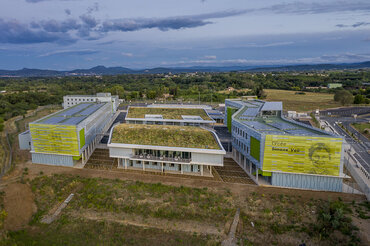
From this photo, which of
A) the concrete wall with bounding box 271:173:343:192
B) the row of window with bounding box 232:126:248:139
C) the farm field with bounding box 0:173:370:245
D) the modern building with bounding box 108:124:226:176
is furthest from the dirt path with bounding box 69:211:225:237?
the row of window with bounding box 232:126:248:139

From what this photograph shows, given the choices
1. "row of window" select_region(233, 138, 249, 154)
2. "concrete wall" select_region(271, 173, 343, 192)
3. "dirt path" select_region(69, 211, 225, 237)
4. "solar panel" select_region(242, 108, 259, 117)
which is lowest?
"dirt path" select_region(69, 211, 225, 237)

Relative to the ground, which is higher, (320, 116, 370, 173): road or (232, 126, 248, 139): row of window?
(232, 126, 248, 139): row of window

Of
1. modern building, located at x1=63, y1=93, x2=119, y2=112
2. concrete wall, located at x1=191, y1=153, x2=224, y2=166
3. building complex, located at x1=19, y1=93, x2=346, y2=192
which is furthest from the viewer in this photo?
modern building, located at x1=63, y1=93, x2=119, y2=112

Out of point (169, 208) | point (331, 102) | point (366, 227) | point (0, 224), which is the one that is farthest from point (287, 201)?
point (331, 102)

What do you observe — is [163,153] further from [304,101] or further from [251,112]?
[304,101]

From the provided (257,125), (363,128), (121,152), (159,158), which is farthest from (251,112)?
(363,128)

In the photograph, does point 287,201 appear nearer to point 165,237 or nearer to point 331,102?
point 165,237

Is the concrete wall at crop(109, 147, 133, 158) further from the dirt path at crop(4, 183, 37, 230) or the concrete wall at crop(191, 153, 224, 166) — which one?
the dirt path at crop(4, 183, 37, 230)
